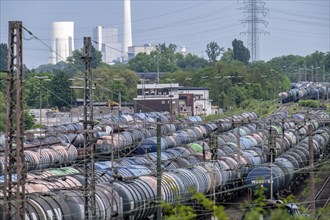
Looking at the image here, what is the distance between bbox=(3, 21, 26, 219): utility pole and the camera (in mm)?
16531

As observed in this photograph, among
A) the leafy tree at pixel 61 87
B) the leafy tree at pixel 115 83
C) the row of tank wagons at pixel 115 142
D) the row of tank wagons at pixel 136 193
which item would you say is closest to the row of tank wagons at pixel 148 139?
the row of tank wagons at pixel 115 142

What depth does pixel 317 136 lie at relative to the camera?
4275 cm

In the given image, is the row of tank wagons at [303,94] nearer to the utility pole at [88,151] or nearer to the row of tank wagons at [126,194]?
the row of tank wagons at [126,194]

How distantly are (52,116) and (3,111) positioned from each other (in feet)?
36.0

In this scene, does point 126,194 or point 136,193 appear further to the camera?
point 136,193

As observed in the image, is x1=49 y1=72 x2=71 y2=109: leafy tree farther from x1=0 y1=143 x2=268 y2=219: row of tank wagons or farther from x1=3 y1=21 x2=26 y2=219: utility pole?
x1=3 y1=21 x2=26 y2=219: utility pole

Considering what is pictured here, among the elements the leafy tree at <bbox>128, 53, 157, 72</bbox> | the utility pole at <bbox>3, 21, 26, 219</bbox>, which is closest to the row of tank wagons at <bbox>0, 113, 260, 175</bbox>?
the utility pole at <bbox>3, 21, 26, 219</bbox>

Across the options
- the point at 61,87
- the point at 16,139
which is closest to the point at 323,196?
the point at 16,139

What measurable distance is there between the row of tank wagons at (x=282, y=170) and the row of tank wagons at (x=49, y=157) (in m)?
6.56

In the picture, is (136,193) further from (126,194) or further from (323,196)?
(323,196)

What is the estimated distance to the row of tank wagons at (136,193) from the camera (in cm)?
1892

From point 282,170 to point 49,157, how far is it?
337 inches

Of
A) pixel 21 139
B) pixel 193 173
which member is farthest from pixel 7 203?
pixel 193 173

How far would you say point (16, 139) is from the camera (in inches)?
656
